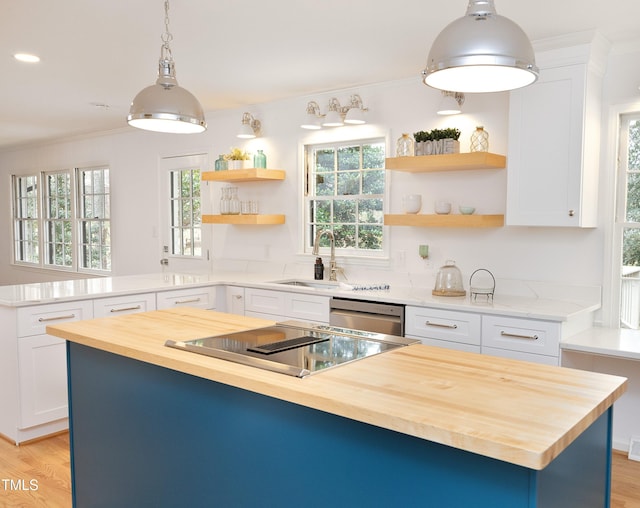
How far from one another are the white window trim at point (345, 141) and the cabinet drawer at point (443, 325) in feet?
3.22

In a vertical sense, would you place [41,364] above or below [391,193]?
below

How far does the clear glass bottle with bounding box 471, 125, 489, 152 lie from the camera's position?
3.82 m

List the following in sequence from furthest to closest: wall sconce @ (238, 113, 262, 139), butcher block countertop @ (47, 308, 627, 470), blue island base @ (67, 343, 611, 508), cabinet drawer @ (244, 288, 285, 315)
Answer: wall sconce @ (238, 113, 262, 139)
cabinet drawer @ (244, 288, 285, 315)
blue island base @ (67, 343, 611, 508)
butcher block countertop @ (47, 308, 627, 470)

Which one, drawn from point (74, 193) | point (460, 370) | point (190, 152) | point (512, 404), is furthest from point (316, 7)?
point (74, 193)

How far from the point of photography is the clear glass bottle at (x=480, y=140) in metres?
3.82

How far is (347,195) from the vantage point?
4801mm

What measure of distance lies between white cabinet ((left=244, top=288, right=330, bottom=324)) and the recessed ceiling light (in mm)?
2227

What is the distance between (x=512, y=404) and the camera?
1452 millimetres

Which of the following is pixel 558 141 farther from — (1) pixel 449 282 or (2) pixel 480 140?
(1) pixel 449 282

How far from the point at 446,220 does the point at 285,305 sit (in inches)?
52.9

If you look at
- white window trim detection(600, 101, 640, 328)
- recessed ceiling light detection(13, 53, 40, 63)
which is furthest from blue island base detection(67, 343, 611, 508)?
recessed ceiling light detection(13, 53, 40, 63)

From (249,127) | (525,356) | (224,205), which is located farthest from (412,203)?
(224,205)

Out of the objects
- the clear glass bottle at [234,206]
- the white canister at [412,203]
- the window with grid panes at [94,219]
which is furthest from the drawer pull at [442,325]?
the window with grid panes at [94,219]

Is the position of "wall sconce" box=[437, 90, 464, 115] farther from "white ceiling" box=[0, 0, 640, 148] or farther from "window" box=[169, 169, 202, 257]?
"window" box=[169, 169, 202, 257]
